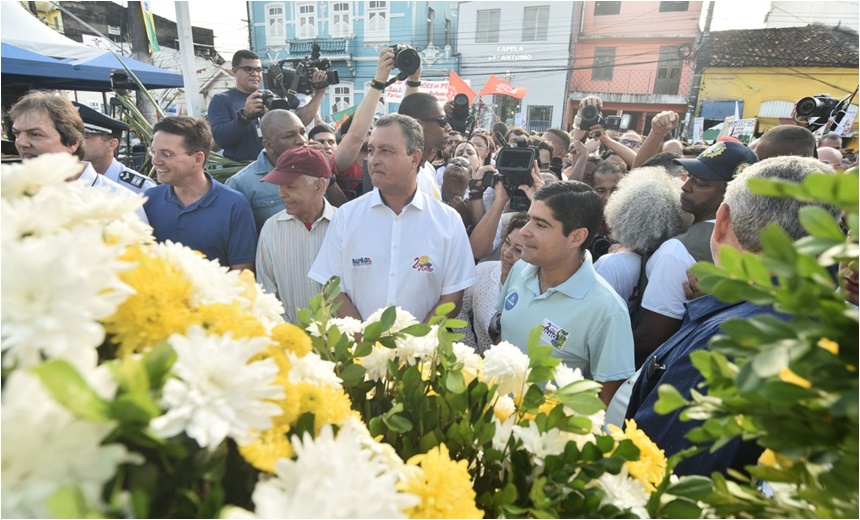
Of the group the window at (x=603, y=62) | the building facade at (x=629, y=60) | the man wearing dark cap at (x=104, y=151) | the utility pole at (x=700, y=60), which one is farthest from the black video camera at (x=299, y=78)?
the window at (x=603, y=62)

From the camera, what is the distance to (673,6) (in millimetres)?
25641

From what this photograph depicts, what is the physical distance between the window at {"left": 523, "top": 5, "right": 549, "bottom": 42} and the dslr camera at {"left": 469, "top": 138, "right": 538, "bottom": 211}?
26326mm

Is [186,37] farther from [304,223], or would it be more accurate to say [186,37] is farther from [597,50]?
[597,50]

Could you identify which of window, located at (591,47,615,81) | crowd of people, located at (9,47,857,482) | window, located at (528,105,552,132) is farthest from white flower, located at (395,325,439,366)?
window, located at (591,47,615,81)

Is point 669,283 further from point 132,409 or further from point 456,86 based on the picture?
point 456,86

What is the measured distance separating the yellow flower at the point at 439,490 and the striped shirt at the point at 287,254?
222 cm

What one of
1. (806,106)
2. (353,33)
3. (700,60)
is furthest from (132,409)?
(353,33)

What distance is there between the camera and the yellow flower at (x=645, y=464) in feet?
2.64

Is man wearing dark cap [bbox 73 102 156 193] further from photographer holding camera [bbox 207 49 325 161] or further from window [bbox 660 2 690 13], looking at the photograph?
window [bbox 660 2 690 13]

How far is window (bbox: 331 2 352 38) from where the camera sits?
1067 inches

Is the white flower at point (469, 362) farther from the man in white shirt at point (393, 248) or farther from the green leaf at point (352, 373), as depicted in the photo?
the man in white shirt at point (393, 248)

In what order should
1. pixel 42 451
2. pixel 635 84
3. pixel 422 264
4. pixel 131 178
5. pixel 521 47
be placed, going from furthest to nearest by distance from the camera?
1. pixel 635 84
2. pixel 521 47
3. pixel 131 178
4. pixel 422 264
5. pixel 42 451

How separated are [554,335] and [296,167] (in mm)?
1601

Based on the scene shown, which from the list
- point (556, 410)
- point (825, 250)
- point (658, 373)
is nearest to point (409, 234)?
point (658, 373)
